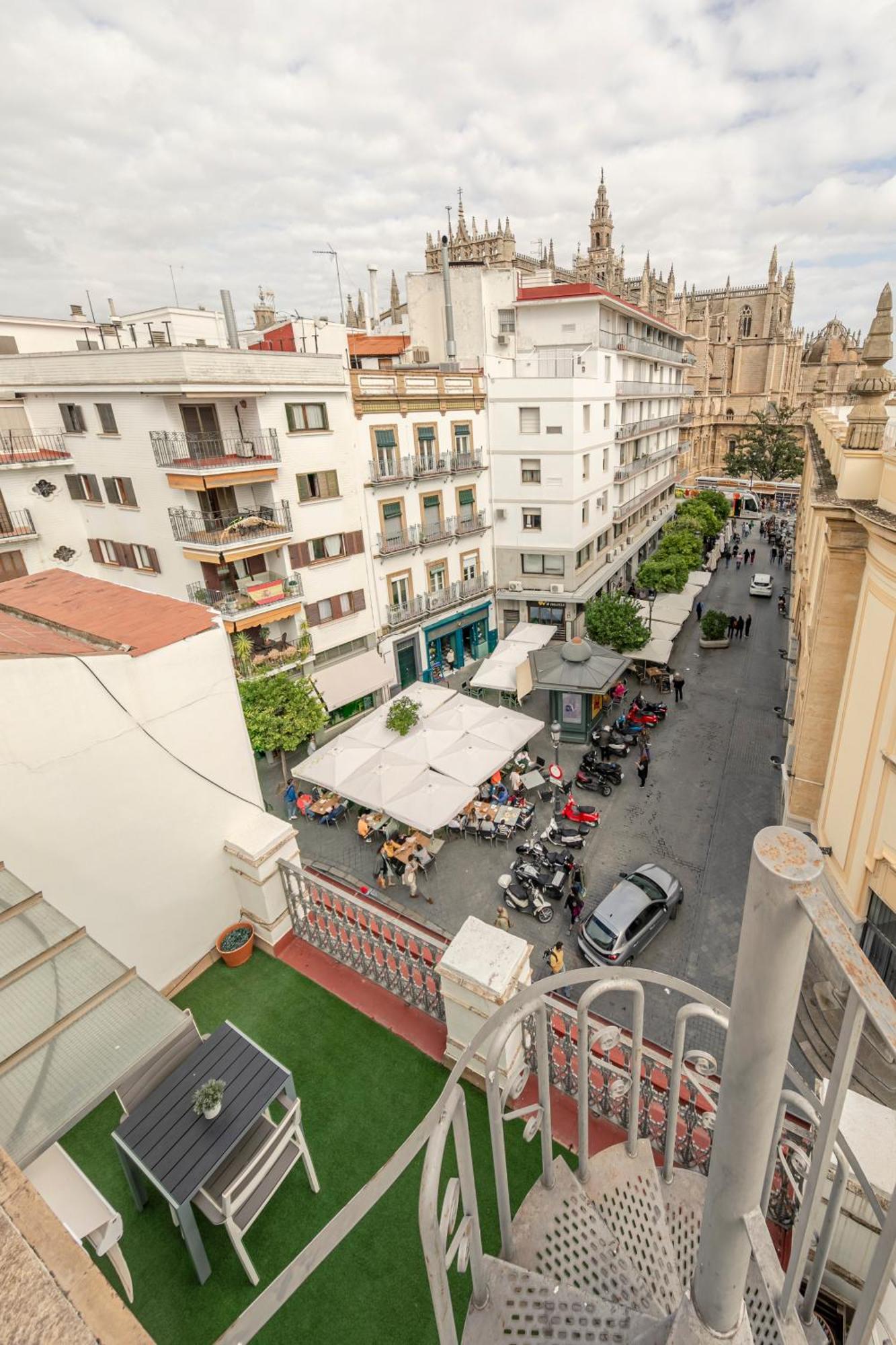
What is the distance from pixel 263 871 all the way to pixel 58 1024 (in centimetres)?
449

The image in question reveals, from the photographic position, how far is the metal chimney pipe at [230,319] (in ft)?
79.1

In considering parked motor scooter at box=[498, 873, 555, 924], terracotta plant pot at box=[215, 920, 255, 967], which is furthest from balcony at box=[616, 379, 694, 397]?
terracotta plant pot at box=[215, 920, 255, 967]

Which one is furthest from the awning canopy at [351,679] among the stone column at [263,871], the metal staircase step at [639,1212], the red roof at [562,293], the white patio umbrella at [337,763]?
the metal staircase step at [639,1212]

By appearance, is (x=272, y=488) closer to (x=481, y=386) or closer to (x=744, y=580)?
(x=481, y=386)

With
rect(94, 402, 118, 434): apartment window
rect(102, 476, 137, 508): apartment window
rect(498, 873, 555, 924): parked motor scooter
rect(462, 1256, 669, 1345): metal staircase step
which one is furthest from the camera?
rect(102, 476, 137, 508): apartment window

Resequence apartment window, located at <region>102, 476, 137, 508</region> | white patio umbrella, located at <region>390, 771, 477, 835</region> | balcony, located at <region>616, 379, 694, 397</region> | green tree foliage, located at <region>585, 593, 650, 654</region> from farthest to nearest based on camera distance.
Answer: balcony, located at <region>616, 379, 694, 397</region> → green tree foliage, located at <region>585, 593, 650, 654</region> → apartment window, located at <region>102, 476, 137, 508</region> → white patio umbrella, located at <region>390, 771, 477, 835</region>

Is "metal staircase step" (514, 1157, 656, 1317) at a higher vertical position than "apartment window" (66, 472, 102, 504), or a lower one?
lower

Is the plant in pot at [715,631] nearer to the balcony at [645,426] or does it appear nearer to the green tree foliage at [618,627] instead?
the green tree foliage at [618,627]

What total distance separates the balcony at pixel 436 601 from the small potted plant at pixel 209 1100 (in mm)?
21441

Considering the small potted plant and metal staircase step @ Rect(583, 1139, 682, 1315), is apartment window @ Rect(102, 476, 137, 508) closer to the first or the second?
the small potted plant

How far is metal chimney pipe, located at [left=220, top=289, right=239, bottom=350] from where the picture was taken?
2411 cm

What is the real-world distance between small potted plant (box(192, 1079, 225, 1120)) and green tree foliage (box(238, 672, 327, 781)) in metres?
13.5

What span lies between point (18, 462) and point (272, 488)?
31.6 feet

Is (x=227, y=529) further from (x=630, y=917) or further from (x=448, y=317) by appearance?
(x=448, y=317)
